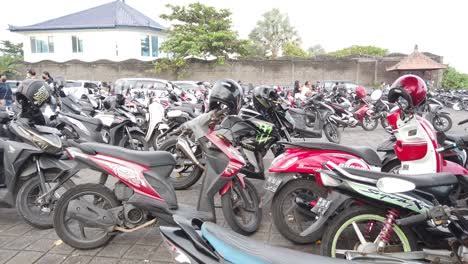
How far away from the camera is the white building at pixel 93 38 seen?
3394 cm

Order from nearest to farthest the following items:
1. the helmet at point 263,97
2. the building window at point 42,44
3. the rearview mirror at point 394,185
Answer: the rearview mirror at point 394,185 → the helmet at point 263,97 → the building window at point 42,44

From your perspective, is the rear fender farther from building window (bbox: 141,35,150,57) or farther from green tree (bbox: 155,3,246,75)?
building window (bbox: 141,35,150,57)

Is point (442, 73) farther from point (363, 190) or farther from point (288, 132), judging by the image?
point (363, 190)

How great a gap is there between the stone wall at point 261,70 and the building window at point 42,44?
7081 mm

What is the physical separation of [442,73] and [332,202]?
2913cm

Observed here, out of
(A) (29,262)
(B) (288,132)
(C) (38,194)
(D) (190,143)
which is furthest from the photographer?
(B) (288,132)

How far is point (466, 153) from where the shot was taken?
394 cm

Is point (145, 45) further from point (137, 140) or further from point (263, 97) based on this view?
point (263, 97)

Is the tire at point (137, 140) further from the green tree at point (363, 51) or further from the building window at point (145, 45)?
the green tree at point (363, 51)

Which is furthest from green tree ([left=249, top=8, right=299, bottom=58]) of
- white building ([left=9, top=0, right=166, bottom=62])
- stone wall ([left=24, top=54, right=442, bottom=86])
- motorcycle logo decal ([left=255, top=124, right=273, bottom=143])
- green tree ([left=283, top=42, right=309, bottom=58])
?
motorcycle logo decal ([left=255, top=124, right=273, bottom=143])

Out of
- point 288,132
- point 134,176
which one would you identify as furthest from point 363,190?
point 288,132

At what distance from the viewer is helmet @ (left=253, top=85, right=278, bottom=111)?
5.19 metres

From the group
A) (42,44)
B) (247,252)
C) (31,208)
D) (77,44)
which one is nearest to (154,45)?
(77,44)

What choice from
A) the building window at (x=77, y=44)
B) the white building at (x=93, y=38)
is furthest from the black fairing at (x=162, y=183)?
the building window at (x=77, y=44)
